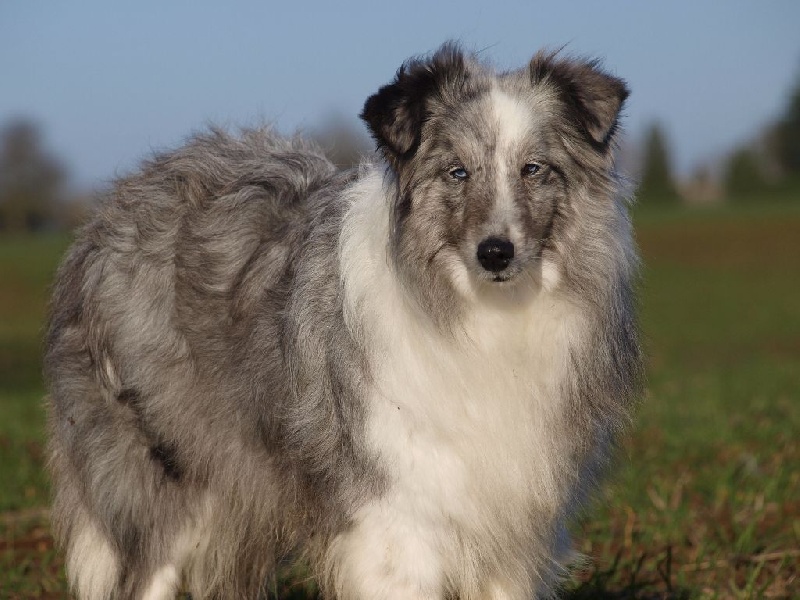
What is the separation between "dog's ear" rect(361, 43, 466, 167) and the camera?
400 cm

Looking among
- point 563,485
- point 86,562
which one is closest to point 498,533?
point 563,485

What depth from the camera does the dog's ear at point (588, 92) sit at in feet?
13.2

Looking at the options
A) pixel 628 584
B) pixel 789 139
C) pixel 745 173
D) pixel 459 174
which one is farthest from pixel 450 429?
pixel 745 173

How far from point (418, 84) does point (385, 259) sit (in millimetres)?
688

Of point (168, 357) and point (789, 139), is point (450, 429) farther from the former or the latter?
point (789, 139)

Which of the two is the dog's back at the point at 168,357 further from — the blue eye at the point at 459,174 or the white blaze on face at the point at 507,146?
the white blaze on face at the point at 507,146

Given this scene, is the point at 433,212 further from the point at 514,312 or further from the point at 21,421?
the point at 21,421

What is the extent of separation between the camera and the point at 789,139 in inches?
2813

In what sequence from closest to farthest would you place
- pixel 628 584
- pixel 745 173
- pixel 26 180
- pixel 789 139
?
pixel 628 584 < pixel 26 180 < pixel 789 139 < pixel 745 173

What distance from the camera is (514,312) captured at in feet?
13.1

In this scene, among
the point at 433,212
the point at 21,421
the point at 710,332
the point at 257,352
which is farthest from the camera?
the point at 710,332

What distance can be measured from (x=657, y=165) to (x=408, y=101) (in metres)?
77.3

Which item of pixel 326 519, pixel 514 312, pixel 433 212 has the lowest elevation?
pixel 326 519

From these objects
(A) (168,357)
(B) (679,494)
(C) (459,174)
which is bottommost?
(B) (679,494)
